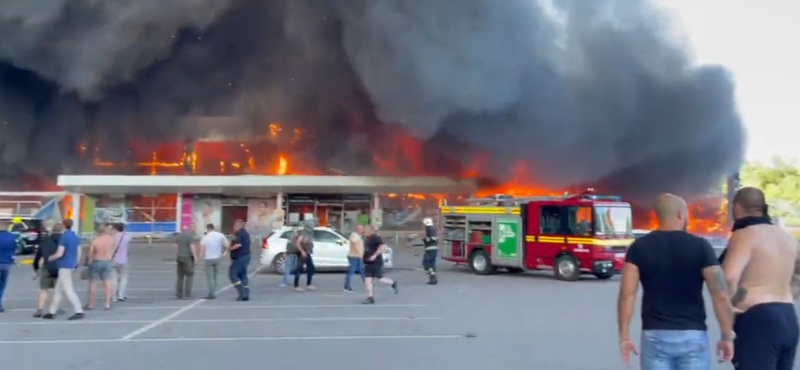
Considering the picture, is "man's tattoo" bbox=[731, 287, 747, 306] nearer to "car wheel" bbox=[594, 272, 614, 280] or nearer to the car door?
"car wheel" bbox=[594, 272, 614, 280]

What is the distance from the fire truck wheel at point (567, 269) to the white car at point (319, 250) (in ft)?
12.8

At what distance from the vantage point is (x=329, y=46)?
34656 mm

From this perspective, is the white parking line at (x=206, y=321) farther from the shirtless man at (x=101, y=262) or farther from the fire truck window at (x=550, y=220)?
the fire truck window at (x=550, y=220)

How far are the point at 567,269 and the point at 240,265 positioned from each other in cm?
748

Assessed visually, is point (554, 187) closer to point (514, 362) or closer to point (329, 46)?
point (329, 46)

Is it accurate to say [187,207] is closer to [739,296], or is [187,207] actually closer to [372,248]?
[372,248]

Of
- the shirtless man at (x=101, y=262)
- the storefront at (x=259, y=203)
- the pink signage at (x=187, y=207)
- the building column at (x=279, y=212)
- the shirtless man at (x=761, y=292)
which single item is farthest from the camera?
the pink signage at (x=187, y=207)

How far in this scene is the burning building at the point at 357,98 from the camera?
30109 mm

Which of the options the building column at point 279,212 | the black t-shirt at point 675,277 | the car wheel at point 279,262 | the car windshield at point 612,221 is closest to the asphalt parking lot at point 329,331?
the car windshield at point 612,221

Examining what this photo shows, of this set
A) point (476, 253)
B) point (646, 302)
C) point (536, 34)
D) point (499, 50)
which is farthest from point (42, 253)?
point (536, 34)

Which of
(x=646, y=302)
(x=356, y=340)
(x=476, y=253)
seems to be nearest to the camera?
(x=646, y=302)

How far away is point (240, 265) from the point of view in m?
13.8

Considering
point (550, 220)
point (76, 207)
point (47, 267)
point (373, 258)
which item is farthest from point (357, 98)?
point (47, 267)

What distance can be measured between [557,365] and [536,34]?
81.6 feet
